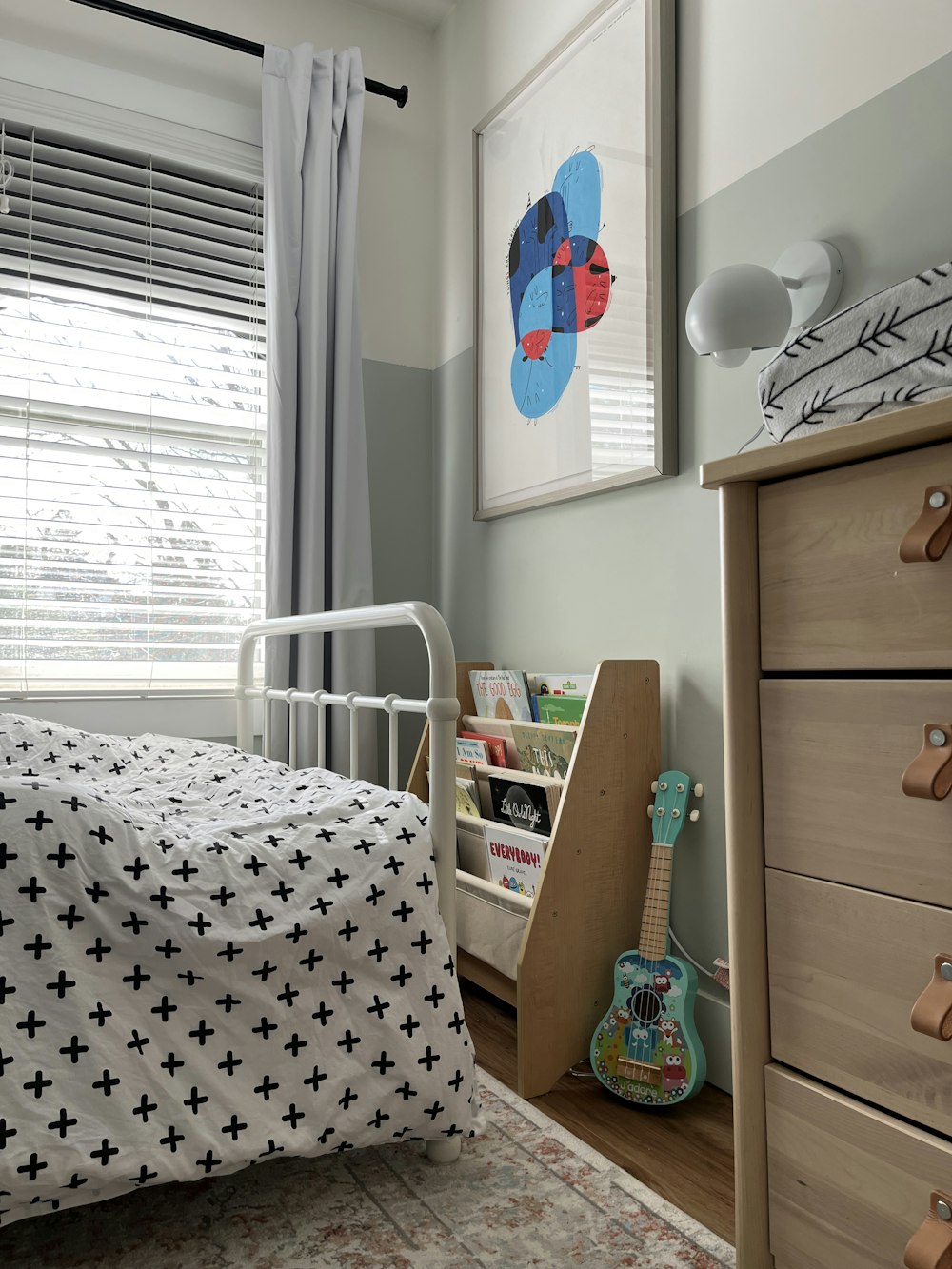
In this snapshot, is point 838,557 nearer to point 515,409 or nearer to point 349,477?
point 515,409

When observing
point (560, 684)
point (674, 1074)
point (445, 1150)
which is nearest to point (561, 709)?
point (560, 684)

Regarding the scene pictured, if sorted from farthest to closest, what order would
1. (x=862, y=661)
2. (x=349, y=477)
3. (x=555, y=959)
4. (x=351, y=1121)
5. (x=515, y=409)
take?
(x=349, y=477) < (x=515, y=409) < (x=555, y=959) < (x=351, y=1121) < (x=862, y=661)

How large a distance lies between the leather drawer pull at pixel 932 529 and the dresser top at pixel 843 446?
0.04 meters

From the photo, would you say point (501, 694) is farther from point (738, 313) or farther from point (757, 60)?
point (757, 60)

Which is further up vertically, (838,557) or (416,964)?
(838,557)

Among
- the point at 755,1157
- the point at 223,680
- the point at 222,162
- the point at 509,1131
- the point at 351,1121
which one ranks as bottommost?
the point at 509,1131

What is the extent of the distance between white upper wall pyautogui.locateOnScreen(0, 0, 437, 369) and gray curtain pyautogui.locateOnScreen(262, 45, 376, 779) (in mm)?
161

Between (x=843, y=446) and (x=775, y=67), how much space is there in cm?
111

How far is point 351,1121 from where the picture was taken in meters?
1.16

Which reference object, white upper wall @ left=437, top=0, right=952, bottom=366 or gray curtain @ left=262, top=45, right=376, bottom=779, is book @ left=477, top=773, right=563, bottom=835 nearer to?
gray curtain @ left=262, top=45, right=376, bottom=779

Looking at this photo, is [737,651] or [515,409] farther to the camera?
[515,409]

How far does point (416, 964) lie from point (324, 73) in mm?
2191

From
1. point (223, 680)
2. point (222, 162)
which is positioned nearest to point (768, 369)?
point (223, 680)

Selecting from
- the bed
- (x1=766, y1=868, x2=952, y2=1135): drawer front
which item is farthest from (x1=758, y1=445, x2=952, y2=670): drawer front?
the bed
